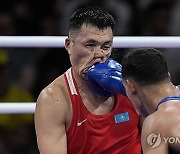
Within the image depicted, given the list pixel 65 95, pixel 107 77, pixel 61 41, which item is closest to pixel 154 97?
pixel 107 77

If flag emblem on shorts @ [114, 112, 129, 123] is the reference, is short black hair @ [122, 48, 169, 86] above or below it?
above

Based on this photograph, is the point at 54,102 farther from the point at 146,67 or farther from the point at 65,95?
the point at 146,67

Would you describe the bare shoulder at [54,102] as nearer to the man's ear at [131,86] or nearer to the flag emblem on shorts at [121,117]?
the flag emblem on shorts at [121,117]

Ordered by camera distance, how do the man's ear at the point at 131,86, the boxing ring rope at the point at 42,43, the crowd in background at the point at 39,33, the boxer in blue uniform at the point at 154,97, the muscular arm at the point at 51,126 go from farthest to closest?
the crowd in background at the point at 39,33
the boxing ring rope at the point at 42,43
the muscular arm at the point at 51,126
the man's ear at the point at 131,86
the boxer in blue uniform at the point at 154,97

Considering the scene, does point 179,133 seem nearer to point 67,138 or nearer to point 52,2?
point 67,138

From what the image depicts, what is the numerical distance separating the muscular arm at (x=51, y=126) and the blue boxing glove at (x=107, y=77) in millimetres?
167

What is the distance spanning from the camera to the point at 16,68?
4168mm

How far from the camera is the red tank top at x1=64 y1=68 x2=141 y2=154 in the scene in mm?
2516

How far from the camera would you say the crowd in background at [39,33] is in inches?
150

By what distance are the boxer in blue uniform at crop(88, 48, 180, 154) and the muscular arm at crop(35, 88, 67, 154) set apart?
12.9 inches

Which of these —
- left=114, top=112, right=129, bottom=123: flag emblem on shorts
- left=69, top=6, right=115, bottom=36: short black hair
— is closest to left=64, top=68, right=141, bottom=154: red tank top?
left=114, top=112, right=129, bottom=123: flag emblem on shorts

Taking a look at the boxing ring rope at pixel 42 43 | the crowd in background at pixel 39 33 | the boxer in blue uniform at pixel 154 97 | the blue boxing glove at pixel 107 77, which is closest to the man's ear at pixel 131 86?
the boxer in blue uniform at pixel 154 97

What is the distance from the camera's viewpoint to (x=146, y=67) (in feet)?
7.25

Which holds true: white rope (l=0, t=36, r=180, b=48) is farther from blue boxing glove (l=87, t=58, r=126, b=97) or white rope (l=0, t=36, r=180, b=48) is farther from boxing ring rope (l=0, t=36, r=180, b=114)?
blue boxing glove (l=87, t=58, r=126, b=97)
